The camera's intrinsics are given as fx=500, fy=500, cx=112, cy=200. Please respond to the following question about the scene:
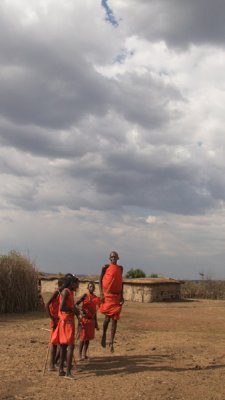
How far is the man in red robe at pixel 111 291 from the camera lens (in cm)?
904

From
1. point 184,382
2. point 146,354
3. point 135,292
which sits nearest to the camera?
point 184,382

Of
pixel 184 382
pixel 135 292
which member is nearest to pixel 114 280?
pixel 184 382

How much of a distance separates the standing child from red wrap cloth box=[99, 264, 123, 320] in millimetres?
2091

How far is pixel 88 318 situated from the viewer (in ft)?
27.7

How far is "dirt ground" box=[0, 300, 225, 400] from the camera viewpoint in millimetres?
6207

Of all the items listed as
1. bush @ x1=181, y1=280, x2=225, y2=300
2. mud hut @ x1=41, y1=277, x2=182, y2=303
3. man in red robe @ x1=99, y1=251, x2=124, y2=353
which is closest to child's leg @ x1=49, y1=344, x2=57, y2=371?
man in red robe @ x1=99, y1=251, x2=124, y2=353

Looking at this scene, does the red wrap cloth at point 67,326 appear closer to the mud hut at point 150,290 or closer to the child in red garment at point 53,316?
the child in red garment at point 53,316

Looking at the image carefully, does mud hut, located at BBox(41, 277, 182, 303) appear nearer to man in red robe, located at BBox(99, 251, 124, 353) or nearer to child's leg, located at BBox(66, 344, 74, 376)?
man in red robe, located at BBox(99, 251, 124, 353)

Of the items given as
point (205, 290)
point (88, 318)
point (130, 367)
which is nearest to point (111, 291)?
point (88, 318)

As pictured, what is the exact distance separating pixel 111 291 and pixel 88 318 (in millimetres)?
873

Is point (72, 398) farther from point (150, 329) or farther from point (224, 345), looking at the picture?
point (150, 329)

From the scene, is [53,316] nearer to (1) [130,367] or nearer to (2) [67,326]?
(2) [67,326]

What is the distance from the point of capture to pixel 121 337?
11.0 m

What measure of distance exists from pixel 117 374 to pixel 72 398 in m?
1.40
